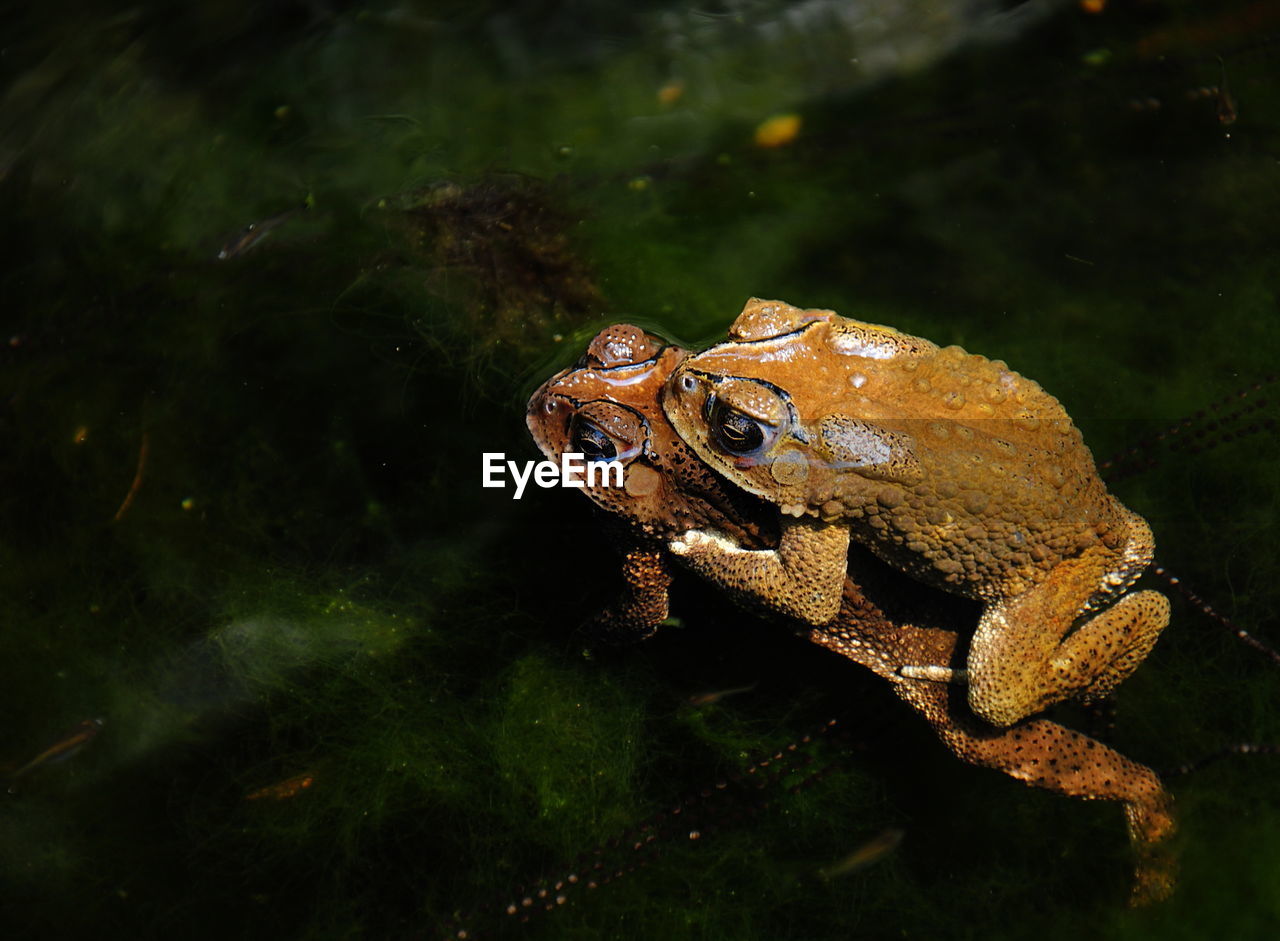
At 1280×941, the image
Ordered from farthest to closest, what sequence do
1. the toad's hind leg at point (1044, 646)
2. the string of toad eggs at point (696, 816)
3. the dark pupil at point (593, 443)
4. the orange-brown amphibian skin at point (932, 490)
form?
the string of toad eggs at point (696, 816) < the dark pupil at point (593, 443) < the toad's hind leg at point (1044, 646) < the orange-brown amphibian skin at point (932, 490)

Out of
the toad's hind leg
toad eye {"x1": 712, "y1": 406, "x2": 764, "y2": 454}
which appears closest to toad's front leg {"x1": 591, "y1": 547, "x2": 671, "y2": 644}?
toad eye {"x1": 712, "y1": 406, "x2": 764, "y2": 454}

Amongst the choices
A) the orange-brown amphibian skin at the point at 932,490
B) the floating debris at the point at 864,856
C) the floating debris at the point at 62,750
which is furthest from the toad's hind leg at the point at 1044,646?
the floating debris at the point at 62,750

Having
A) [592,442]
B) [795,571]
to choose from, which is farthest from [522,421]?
[795,571]

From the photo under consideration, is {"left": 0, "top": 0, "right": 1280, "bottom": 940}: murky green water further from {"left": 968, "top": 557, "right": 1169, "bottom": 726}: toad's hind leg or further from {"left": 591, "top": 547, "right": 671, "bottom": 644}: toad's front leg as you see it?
{"left": 968, "top": 557, "right": 1169, "bottom": 726}: toad's hind leg

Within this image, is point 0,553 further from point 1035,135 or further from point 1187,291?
point 1187,291

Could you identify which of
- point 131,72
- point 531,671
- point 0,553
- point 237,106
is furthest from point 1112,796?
point 131,72

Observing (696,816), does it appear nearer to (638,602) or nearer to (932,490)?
(638,602)

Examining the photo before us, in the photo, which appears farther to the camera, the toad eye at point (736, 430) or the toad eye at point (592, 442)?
the toad eye at point (592, 442)

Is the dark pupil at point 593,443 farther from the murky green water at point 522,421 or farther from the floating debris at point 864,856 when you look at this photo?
the floating debris at point 864,856
